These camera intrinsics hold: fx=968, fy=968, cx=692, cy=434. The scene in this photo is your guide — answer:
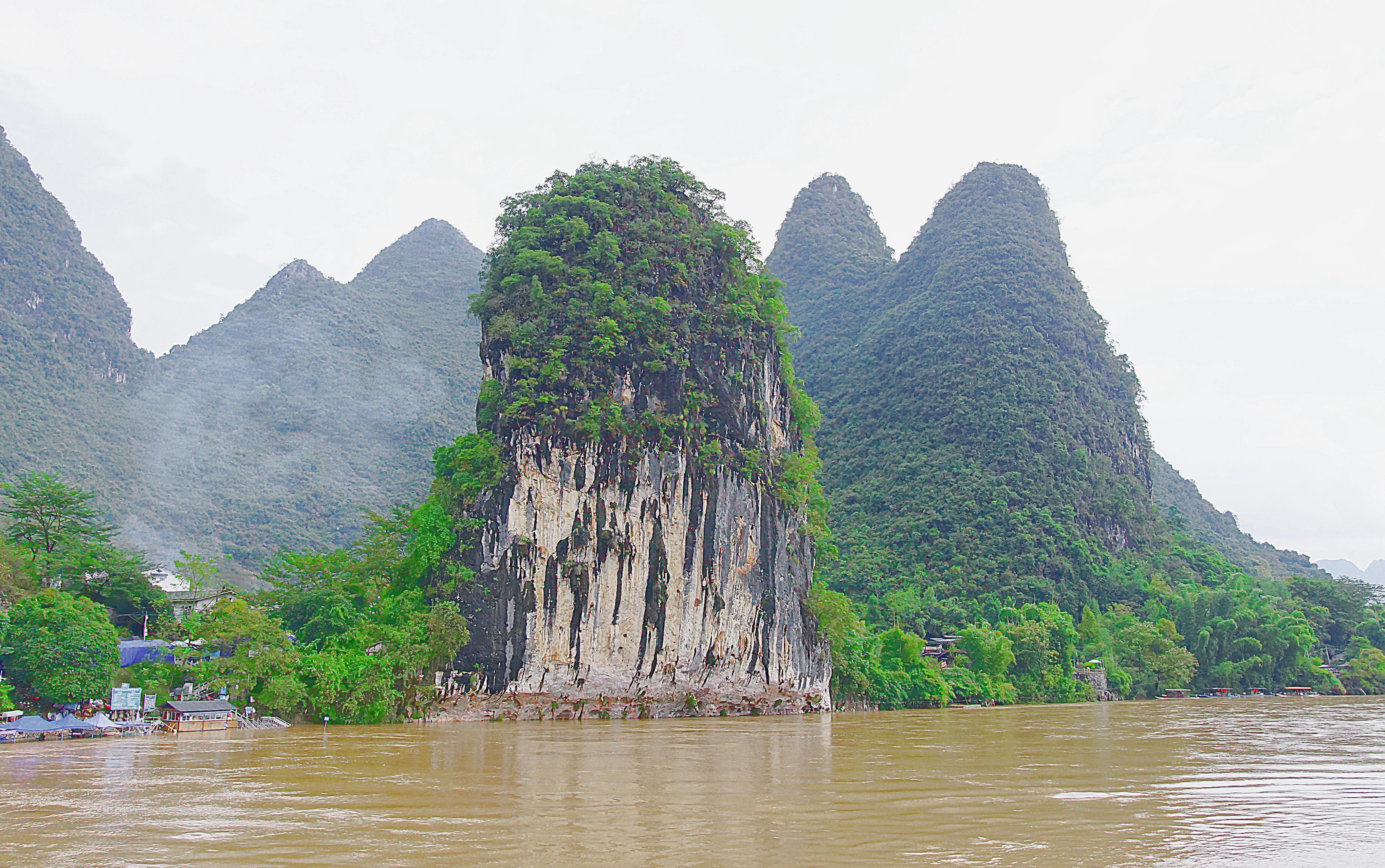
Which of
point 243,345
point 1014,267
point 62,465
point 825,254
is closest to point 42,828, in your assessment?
point 62,465

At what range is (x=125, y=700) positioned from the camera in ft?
67.8

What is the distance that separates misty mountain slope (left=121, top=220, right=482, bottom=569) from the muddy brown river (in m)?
32.6

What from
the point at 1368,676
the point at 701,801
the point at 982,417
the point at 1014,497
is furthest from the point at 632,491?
the point at 1368,676

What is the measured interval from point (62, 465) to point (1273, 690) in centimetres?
5805

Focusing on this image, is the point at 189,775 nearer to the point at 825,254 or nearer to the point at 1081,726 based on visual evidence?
the point at 1081,726

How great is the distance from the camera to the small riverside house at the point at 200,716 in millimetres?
20578

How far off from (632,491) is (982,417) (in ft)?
107

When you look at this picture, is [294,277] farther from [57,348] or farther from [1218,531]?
[1218,531]

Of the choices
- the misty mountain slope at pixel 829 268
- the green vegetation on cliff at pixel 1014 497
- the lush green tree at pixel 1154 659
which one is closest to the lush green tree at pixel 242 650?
the green vegetation on cliff at pixel 1014 497

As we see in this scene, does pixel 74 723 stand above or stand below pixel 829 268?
below

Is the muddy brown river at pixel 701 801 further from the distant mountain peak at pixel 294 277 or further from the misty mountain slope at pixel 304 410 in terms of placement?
the distant mountain peak at pixel 294 277

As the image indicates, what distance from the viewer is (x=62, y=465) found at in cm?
4912

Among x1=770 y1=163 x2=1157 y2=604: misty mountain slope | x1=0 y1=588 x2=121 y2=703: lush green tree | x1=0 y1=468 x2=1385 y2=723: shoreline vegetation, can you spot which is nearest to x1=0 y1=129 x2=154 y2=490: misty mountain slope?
x1=0 y1=468 x2=1385 y2=723: shoreline vegetation

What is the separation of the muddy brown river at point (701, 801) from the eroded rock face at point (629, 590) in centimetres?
678
